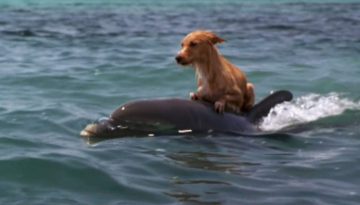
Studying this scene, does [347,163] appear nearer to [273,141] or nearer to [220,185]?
[273,141]

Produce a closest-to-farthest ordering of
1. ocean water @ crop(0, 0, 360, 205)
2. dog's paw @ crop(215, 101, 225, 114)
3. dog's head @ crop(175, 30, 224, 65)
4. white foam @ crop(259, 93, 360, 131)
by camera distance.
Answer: ocean water @ crop(0, 0, 360, 205), dog's paw @ crop(215, 101, 225, 114), dog's head @ crop(175, 30, 224, 65), white foam @ crop(259, 93, 360, 131)

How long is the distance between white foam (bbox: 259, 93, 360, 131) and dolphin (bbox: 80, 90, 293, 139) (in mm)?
379

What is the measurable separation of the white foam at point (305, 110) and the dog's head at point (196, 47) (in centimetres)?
84

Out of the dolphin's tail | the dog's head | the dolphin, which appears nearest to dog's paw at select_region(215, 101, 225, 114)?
the dolphin

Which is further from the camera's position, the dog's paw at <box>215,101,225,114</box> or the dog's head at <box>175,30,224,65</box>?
the dog's head at <box>175,30,224,65</box>

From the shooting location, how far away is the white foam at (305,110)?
804cm

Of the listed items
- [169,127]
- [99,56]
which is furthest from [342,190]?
[99,56]

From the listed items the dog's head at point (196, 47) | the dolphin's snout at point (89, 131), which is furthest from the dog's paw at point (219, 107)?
the dolphin's snout at point (89, 131)

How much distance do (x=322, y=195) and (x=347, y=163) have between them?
111cm

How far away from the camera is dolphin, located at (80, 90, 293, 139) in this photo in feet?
24.1

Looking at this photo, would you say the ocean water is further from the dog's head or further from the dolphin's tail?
the dog's head

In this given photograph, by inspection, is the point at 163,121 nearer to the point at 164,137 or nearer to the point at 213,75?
the point at 164,137

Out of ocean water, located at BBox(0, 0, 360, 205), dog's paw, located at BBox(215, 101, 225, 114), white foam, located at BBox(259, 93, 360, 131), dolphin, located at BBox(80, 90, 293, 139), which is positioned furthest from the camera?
white foam, located at BBox(259, 93, 360, 131)

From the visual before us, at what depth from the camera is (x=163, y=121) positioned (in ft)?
24.3
